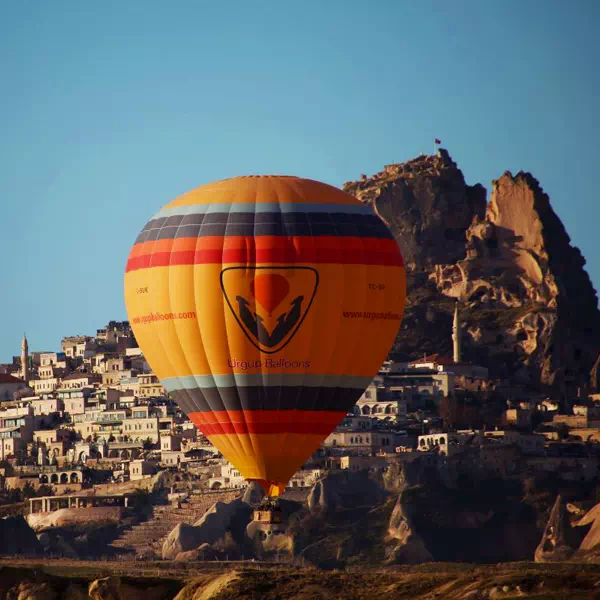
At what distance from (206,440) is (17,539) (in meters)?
16.7

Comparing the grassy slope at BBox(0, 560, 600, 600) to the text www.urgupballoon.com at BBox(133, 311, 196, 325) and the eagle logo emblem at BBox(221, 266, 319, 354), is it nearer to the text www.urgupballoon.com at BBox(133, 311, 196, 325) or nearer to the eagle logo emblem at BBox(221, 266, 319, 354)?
the eagle logo emblem at BBox(221, 266, 319, 354)

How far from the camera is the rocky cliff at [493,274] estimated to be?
14250 centimetres

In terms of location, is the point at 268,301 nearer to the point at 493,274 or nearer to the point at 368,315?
the point at 368,315

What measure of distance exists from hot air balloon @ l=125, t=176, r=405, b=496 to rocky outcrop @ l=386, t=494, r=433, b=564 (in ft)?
143

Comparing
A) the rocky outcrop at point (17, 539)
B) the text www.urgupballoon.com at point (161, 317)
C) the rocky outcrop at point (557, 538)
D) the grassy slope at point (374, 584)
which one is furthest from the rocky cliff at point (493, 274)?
the text www.urgupballoon.com at point (161, 317)

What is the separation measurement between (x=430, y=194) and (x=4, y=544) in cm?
5247

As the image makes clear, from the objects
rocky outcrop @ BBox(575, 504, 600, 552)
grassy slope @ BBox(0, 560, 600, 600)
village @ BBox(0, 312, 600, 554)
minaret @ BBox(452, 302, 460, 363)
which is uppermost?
minaret @ BBox(452, 302, 460, 363)

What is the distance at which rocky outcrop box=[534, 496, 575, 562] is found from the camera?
359 ft

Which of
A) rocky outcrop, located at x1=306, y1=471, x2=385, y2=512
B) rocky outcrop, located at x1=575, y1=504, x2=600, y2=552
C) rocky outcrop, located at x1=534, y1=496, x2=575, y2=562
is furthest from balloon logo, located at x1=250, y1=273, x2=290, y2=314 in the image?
rocky outcrop, located at x1=306, y1=471, x2=385, y2=512

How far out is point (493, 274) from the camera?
492ft

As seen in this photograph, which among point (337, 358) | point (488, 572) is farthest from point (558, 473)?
point (337, 358)

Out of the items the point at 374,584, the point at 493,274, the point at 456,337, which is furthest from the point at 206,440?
the point at 374,584

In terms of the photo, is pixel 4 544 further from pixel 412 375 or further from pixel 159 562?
pixel 412 375

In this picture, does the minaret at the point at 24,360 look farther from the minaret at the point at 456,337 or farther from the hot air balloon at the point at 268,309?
→ the hot air balloon at the point at 268,309
